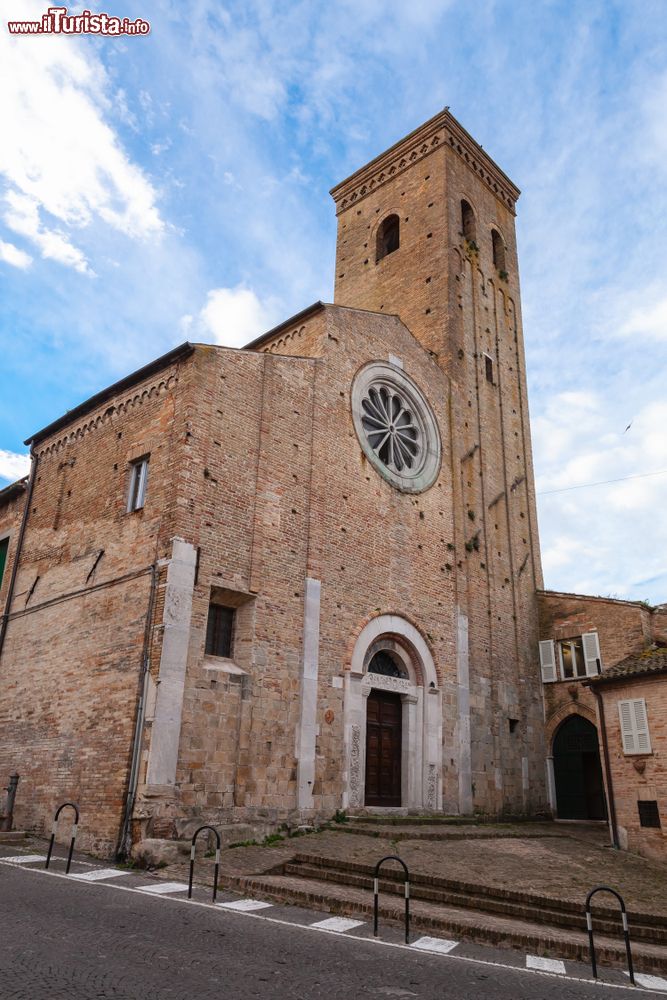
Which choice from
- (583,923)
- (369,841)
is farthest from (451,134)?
(583,923)

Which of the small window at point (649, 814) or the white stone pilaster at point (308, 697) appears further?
the small window at point (649, 814)

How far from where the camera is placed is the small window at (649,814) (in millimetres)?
14117

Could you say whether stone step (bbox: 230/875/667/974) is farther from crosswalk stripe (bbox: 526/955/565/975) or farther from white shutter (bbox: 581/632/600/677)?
white shutter (bbox: 581/632/600/677)

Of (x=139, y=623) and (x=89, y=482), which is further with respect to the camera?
(x=89, y=482)

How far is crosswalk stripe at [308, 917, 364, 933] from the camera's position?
761cm

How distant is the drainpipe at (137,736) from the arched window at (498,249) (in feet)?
61.3

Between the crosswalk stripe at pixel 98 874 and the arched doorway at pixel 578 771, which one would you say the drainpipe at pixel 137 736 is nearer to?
the crosswalk stripe at pixel 98 874

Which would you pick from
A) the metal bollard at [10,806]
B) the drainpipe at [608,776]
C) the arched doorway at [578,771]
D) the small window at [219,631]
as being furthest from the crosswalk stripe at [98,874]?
the arched doorway at [578,771]

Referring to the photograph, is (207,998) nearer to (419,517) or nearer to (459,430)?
(419,517)

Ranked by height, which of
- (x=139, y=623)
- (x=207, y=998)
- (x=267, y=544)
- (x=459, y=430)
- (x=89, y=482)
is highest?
(x=459, y=430)

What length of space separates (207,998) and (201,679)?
292 inches

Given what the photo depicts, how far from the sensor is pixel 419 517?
18.2m

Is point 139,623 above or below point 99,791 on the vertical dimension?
above

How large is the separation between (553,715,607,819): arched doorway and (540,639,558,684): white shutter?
118 centimetres
